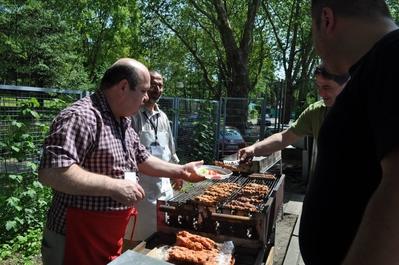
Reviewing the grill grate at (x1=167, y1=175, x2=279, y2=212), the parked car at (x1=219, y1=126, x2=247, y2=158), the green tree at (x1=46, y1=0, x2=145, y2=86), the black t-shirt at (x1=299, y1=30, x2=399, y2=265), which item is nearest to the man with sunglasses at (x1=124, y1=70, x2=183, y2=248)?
the grill grate at (x1=167, y1=175, x2=279, y2=212)

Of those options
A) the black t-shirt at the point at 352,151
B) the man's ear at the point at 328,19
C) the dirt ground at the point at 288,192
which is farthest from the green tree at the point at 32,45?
the black t-shirt at the point at 352,151

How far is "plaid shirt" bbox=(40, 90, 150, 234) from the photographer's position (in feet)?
6.56

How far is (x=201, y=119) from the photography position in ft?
34.8

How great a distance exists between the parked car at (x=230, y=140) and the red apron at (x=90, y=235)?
9222 millimetres

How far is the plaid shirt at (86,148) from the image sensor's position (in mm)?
2000

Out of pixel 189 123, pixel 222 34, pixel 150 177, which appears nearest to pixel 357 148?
pixel 150 177

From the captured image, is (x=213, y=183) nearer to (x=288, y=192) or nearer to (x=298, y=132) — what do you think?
(x=298, y=132)

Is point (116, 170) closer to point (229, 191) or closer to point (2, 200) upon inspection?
point (229, 191)

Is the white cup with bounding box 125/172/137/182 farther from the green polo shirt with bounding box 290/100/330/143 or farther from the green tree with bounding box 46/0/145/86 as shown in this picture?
the green tree with bounding box 46/0/145/86

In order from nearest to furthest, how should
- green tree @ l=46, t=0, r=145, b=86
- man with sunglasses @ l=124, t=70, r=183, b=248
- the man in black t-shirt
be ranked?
1. the man in black t-shirt
2. man with sunglasses @ l=124, t=70, r=183, b=248
3. green tree @ l=46, t=0, r=145, b=86

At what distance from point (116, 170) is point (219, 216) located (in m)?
0.91

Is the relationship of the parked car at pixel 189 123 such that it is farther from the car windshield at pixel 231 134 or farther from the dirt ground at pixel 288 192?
the dirt ground at pixel 288 192

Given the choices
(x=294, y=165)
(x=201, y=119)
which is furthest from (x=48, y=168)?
(x=294, y=165)

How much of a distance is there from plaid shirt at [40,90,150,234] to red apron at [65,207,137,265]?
0.05 m
